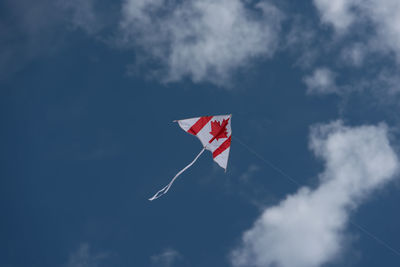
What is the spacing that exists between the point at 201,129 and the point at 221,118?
10.8ft

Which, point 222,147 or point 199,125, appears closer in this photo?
point 199,125

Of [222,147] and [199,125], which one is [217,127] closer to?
[199,125]

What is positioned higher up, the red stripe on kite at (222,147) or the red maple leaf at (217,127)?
the red maple leaf at (217,127)

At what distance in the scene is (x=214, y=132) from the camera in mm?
44688

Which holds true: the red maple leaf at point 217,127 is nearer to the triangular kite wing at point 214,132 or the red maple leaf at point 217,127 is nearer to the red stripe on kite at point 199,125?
the triangular kite wing at point 214,132

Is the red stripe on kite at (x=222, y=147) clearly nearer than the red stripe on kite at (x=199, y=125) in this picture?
No

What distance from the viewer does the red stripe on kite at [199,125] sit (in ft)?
146

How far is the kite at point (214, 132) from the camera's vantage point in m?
44.4

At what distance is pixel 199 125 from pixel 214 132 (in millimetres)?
2395

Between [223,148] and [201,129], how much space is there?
4212 mm

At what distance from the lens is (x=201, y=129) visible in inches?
1753

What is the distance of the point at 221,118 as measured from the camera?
44.7m

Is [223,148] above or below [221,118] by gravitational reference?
below

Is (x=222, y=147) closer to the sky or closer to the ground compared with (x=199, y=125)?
closer to the ground
